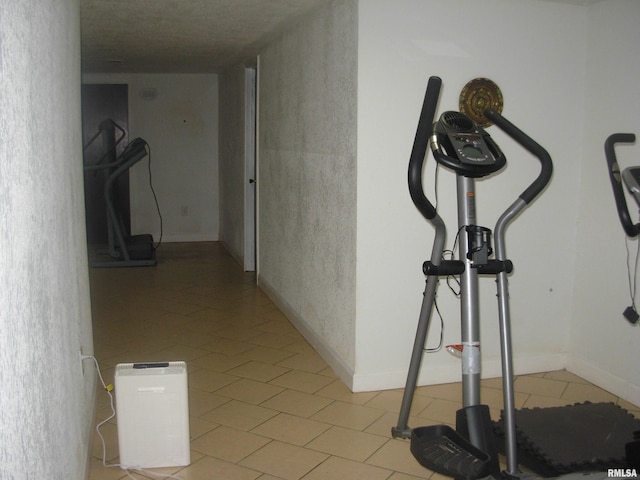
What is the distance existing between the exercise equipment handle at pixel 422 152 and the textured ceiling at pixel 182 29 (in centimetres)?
145

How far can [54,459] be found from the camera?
177 cm

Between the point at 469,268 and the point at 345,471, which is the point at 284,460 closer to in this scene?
the point at 345,471

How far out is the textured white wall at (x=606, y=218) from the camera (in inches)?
134

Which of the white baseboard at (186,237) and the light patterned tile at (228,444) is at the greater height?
the white baseboard at (186,237)

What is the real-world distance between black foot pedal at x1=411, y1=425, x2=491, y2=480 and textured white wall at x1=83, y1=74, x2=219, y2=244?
644 centimetres

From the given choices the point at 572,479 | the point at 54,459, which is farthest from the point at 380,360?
the point at 54,459

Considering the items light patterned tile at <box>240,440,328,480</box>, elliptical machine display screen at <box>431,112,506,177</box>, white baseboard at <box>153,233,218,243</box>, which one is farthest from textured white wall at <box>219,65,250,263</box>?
elliptical machine display screen at <box>431,112,506,177</box>

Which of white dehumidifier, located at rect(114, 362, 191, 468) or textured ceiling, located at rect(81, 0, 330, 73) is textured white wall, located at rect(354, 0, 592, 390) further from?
white dehumidifier, located at rect(114, 362, 191, 468)

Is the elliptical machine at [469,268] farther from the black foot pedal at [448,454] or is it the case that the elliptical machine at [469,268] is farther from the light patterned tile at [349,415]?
the light patterned tile at [349,415]

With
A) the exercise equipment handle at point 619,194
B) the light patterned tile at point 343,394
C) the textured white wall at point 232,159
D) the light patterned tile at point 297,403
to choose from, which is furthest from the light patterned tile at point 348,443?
the textured white wall at point 232,159

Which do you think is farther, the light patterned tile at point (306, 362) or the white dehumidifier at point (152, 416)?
the light patterned tile at point (306, 362)

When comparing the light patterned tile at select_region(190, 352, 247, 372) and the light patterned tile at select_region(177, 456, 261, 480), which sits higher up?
the light patterned tile at select_region(190, 352, 247, 372)

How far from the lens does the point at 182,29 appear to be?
479cm

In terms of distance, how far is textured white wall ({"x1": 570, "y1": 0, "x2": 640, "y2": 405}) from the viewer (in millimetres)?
3406
